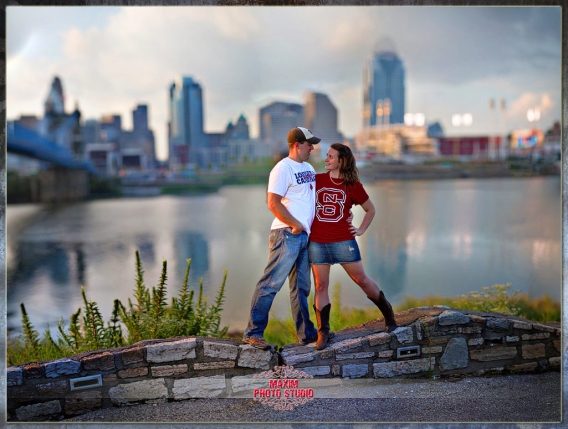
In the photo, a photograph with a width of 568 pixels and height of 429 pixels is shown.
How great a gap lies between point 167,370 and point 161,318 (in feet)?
1.66

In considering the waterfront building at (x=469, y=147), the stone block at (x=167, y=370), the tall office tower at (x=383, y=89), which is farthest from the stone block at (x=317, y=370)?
the waterfront building at (x=469, y=147)

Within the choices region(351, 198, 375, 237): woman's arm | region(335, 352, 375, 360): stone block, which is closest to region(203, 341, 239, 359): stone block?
region(335, 352, 375, 360): stone block

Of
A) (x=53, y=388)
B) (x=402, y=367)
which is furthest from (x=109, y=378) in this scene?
(x=402, y=367)

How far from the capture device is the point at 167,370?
4.17 metres

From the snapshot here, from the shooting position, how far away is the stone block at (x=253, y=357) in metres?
4.21

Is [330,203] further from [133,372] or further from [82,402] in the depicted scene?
[82,402]

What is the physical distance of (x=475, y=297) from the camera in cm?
498

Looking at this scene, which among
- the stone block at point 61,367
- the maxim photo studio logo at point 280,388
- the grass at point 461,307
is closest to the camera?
the stone block at point 61,367

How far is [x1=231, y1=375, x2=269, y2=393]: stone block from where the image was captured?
4.25m

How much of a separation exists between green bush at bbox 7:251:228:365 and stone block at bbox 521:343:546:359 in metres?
2.25

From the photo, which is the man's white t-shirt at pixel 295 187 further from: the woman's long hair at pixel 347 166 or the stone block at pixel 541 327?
the stone block at pixel 541 327

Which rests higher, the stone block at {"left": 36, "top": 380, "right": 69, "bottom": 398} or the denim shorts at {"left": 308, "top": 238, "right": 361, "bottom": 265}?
the denim shorts at {"left": 308, "top": 238, "right": 361, "bottom": 265}

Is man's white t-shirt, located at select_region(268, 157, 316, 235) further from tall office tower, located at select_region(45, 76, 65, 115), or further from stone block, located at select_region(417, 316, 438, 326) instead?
tall office tower, located at select_region(45, 76, 65, 115)

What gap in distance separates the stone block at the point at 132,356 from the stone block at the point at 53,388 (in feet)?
1.30
